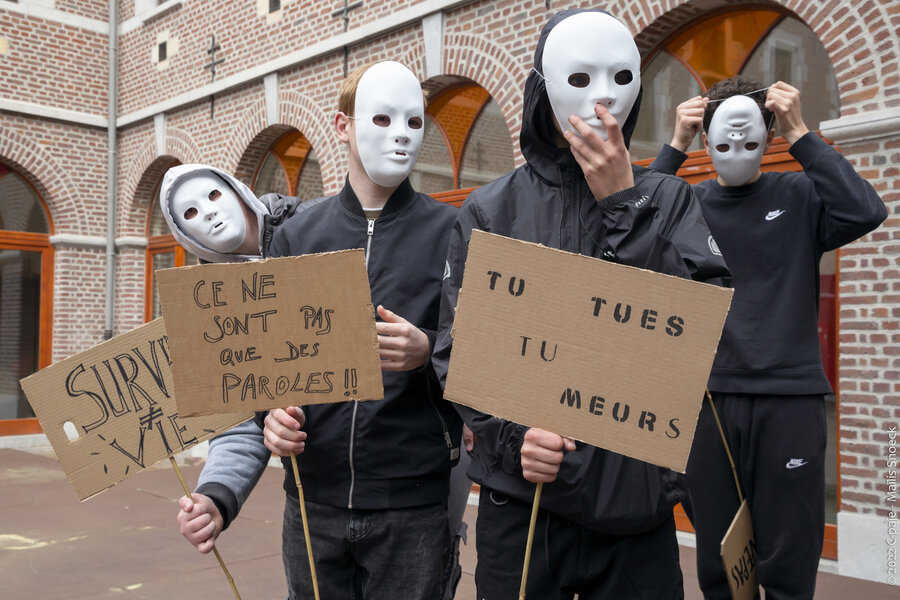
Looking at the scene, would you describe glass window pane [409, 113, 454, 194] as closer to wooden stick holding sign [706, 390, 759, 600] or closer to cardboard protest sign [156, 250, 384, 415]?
wooden stick holding sign [706, 390, 759, 600]

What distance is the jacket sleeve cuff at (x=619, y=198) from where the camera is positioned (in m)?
1.43

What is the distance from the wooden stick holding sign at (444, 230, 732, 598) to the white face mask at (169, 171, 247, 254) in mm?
1034

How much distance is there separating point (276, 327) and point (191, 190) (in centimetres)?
85

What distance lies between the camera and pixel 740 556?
6.48ft

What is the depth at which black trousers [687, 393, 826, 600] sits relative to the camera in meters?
2.29

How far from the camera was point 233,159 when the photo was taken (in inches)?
320

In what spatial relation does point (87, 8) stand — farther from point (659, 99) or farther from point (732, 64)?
point (732, 64)

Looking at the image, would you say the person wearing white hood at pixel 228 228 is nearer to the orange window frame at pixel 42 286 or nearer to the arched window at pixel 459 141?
the arched window at pixel 459 141

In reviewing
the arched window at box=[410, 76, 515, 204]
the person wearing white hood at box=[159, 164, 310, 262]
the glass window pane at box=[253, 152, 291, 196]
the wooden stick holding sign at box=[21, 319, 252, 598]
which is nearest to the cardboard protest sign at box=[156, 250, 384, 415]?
the wooden stick holding sign at box=[21, 319, 252, 598]

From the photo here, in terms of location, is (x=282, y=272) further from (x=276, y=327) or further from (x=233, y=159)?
(x=233, y=159)

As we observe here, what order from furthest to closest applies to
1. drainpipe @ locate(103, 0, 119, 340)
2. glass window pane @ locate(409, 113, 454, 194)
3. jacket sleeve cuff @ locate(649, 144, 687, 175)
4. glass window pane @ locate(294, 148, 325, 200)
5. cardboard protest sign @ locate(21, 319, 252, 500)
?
drainpipe @ locate(103, 0, 119, 340)
glass window pane @ locate(294, 148, 325, 200)
glass window pane @ locate(409, 113, 454, 194)
jacket sleeve cuff @ locate(649, 144, 687, 175)
cardboard protest sign @ locate(21, 319, 252, 500)

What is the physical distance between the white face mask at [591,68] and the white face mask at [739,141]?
3.68 feet

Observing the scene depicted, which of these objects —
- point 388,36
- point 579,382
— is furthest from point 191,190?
point 388,36

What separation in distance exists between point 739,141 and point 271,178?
6318 mm
